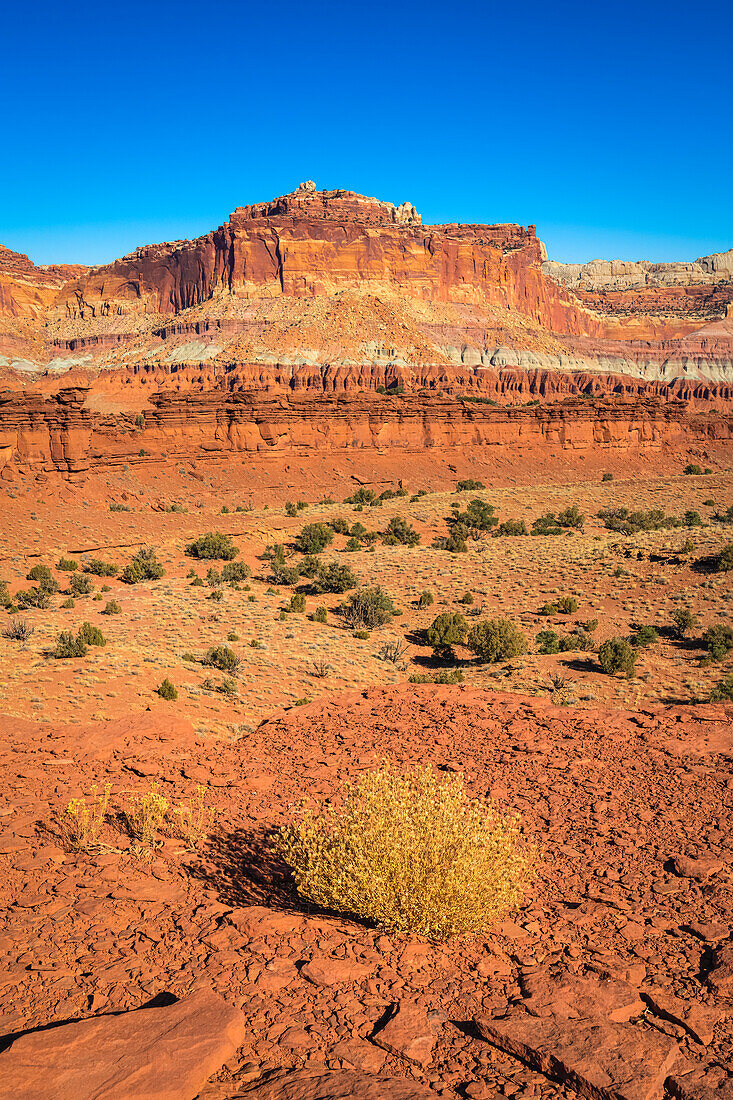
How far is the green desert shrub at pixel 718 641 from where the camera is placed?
1614 centimetres

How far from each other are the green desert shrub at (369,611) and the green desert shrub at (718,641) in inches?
336

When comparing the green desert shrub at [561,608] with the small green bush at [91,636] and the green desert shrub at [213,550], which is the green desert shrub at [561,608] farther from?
the green desert shrub at [213,550]

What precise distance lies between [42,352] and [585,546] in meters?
116

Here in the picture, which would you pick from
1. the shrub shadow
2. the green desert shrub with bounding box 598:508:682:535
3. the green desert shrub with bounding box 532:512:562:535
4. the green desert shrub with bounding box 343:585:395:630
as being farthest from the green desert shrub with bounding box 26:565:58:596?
the green desert shrub with bounding box 598:508:682:535

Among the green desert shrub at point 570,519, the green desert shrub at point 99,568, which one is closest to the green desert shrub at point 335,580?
the green desert shrub at point 99,568

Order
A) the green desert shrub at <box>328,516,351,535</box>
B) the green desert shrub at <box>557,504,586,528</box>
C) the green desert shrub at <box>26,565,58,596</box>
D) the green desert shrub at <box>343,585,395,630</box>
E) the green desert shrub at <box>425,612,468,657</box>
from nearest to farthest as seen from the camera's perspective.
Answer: the green desert shrub at <box>425,612,468,657</box> → the green desert shrub at <box>343,585,395,630</box> → the green desert shrub at <box>26,565,58,596</box> → the green desert shrub at <box>328,516,351,535</box> → the green desert shrub at <box>557,504,586,528</box>

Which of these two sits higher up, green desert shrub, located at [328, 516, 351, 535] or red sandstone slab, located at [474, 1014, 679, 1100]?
green desert shrub, located at [328, 516, 351, 535]

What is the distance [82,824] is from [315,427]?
40.4 metres

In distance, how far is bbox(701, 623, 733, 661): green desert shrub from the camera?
16.1m

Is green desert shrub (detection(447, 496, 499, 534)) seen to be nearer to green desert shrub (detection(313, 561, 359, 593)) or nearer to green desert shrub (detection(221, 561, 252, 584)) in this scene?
green desert shrub (detection(313, 561, 359, 593))

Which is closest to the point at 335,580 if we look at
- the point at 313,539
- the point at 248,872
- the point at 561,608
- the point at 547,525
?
the point at 313,539

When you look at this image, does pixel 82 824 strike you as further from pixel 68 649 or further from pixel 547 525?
pixel 547 525

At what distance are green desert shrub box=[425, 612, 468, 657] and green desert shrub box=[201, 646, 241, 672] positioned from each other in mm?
5593

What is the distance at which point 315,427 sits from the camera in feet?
149
